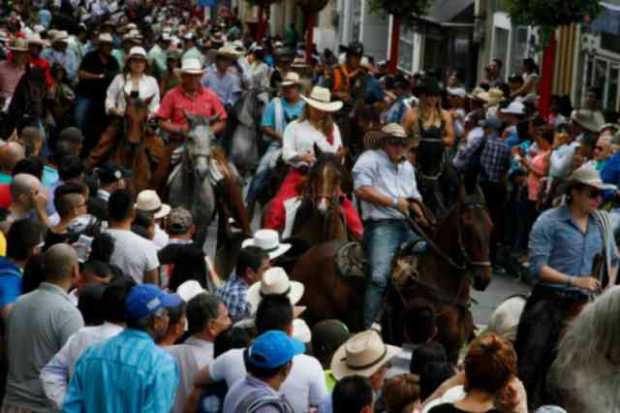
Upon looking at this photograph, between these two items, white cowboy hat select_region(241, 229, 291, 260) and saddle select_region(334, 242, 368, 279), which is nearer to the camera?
white cowboy hat select_region(241, 229, 291, 260)

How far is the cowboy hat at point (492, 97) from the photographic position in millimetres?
26619

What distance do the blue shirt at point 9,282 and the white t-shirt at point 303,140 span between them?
672 centimetres

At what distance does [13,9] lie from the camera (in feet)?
173

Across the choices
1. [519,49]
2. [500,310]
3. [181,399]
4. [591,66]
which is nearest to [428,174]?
[500,310]

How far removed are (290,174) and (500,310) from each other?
241 inches

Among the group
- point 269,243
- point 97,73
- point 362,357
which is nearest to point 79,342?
point 362,357

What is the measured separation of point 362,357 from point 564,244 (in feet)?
9.76

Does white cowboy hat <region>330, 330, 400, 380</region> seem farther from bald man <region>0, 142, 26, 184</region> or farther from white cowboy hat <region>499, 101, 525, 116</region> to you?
white cowboy hat <region>499, 101, 525, 116</region>

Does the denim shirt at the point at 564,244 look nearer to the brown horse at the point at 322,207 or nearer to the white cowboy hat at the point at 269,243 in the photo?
the white cowboy hat at the point at 269,243

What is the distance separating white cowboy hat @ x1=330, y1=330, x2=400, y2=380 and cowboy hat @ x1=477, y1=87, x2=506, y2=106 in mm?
16671

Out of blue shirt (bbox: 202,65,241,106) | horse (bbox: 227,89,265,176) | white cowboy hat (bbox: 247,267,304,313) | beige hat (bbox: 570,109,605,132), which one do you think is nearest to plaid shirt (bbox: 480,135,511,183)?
beige hat (bbox: 570,109,605,132)

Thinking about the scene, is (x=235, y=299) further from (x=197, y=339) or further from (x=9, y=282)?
(x=197, y=339)

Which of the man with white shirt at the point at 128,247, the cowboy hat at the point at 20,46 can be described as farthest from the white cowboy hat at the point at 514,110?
the man with white shirt at the point at 128,247

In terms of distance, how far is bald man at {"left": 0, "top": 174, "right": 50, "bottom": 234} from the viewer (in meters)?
13.7
